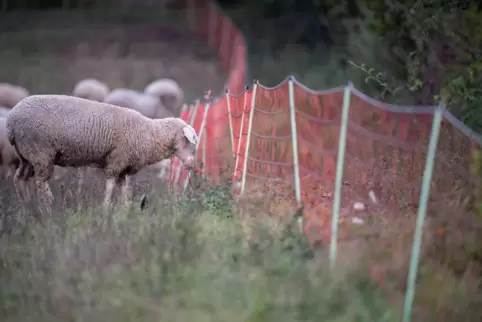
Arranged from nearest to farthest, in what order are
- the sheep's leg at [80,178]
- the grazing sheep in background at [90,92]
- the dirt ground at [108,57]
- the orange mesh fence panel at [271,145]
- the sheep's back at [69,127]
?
the orange mesh fence panel at [271,145], the sheep's leg at [80,178], the sheep's back at [69,127], the grazing sheep in background at [90,92], the dirt ground at [108,57]

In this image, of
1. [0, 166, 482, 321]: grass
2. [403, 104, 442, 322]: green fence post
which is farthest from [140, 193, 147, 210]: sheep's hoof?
[403, 104, 442, 322]: green fence post

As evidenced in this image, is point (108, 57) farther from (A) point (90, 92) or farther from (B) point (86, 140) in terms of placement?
(B) point (86, 140)

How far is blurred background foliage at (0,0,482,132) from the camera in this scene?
9547 millimetres

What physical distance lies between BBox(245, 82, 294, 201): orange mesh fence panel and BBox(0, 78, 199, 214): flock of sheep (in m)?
1.43

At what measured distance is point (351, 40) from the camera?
1891 cm

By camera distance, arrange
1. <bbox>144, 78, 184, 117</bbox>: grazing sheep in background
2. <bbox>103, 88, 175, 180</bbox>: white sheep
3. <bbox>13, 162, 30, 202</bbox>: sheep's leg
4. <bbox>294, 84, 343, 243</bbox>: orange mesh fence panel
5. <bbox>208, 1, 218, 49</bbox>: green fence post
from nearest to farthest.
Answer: <bbox>294, 84, 343, 243</bbox>: orange mesh fence panel < <bbox>13, 162, 30, 202</bbox>: sheep's leg < <bbox>103, 88, 175, 180</bbox>: white sheep < <bbox>144, 78, 184, 117</bbox>: grazing sheep in background < <bbox>208, 1, 218, 49</bbox>: green fence post

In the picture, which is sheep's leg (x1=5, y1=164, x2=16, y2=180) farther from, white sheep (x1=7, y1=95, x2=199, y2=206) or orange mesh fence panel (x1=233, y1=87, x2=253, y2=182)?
orange mesh fence panel (x1=233, y1=87, x2=253, y2=182)

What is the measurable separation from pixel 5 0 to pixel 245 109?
1935 centimetres

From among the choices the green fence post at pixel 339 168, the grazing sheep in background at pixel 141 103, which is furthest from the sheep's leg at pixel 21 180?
the green fence post at pixel 339 168

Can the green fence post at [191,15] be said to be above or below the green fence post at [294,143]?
above

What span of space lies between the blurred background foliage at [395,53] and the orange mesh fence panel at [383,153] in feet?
6.69

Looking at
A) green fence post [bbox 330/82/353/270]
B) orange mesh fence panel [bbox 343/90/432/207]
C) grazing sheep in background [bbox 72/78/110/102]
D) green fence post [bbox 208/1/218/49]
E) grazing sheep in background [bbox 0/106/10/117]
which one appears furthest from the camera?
green fence post [bbox 208/1/218/49]

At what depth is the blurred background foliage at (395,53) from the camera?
955 cm

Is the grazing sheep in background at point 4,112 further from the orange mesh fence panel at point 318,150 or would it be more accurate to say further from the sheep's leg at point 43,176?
the orange mesh fence panel at point 318,150
